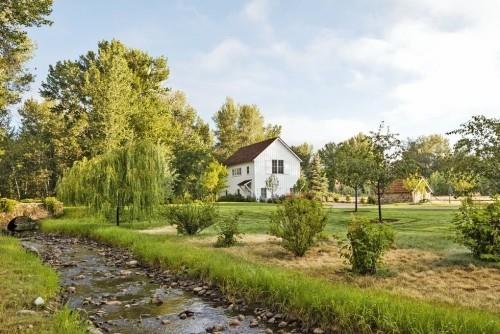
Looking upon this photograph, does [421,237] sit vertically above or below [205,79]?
below

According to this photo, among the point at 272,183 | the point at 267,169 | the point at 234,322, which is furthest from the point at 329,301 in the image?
the point at 267,169

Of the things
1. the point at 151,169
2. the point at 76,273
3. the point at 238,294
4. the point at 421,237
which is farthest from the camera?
the point at 151,169

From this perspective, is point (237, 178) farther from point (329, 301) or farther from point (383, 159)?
point (329, 301)

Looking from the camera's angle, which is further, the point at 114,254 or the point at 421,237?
the point at 114,254

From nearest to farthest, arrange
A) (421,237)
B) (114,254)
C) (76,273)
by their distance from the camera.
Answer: (76,273) → (421,237) → (114,254)

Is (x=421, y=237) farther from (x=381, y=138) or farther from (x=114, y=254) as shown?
(x=114, y=254)

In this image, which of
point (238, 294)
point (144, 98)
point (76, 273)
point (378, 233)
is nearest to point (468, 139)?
point (378, 233)

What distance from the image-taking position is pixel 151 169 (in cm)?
1977

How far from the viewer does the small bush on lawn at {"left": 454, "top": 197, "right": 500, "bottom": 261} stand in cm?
831

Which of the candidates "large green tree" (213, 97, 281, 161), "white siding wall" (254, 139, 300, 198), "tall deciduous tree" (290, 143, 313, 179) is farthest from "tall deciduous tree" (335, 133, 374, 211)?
"tall deciduous tree" (290, 143, 313, 179)

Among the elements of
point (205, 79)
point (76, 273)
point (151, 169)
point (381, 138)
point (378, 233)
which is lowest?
point (76, 273)

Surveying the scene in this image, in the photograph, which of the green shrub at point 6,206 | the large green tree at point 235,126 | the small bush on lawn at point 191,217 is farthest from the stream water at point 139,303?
the large green tree at point 235,126

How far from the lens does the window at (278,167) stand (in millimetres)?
49438

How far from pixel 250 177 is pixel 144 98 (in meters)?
15.8
